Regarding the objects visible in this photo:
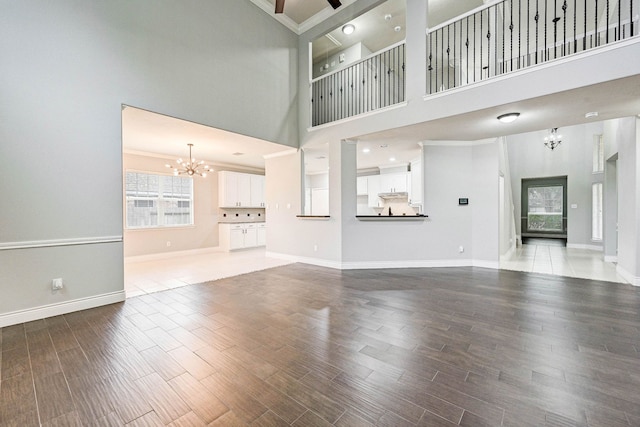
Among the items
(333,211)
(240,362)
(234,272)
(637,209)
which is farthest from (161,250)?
(637,209)

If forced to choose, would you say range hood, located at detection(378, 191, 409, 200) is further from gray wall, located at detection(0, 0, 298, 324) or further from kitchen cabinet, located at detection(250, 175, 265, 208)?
gray wall, located at detection(0, 0, 298, 324)

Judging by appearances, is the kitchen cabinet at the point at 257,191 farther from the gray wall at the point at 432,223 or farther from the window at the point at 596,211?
the window at the point at 596,211

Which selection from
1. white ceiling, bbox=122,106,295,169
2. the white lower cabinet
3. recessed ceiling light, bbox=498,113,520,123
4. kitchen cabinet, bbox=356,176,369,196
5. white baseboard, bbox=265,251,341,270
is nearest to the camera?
recessed ceiling light, bbox=498,113,520,123

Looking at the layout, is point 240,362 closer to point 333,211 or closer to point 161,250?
point 333,211

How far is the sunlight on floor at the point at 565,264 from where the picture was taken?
15.0 ft

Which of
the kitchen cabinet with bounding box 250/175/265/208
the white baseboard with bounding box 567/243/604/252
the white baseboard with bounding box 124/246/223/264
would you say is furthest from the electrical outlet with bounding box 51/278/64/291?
the white baseboard with bounding box 567/243/604/252

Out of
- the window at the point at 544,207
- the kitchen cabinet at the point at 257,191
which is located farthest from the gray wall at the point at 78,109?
the window at the point at 544,207

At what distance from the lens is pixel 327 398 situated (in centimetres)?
161

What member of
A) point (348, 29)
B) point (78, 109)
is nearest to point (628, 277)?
point (348, 29)

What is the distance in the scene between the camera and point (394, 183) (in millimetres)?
8078

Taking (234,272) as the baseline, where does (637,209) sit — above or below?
above

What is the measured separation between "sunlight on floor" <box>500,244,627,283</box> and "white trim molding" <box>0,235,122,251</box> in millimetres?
6499

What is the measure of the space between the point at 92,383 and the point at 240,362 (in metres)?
0.95

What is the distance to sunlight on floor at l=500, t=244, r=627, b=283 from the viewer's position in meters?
4.58
